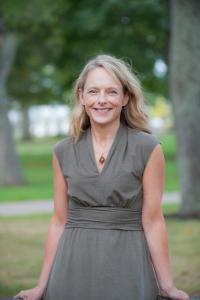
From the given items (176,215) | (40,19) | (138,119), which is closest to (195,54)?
(176,215)

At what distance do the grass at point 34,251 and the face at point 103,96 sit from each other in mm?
3771

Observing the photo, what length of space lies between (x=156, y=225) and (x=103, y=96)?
1.92 feet

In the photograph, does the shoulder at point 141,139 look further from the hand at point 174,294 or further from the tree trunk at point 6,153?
the tree trunk at point 6,153

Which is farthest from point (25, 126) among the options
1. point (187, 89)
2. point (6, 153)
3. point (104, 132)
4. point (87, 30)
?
point (104, 132)

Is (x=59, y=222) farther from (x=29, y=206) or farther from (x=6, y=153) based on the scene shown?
(x=6, y=153)

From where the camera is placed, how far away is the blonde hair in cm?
332

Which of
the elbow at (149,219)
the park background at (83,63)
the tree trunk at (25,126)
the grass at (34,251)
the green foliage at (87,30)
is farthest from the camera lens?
the tree trunk at (25,126)

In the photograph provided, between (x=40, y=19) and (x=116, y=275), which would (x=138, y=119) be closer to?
(x=116, y=275)

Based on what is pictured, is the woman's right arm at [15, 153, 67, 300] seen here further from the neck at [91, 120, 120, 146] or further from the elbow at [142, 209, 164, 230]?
the elbow at [142, 209, 164, 230]

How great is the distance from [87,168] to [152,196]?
0.97 feet

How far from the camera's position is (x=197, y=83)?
11477 millimetres

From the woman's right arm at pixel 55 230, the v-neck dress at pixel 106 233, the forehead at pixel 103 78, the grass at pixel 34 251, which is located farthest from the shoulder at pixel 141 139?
the grass at pixel 34 251

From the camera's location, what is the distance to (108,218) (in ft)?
10.5

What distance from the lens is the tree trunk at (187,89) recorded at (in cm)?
1144
